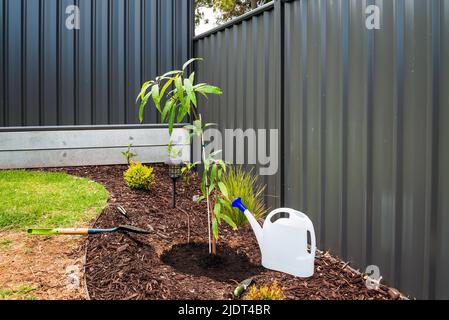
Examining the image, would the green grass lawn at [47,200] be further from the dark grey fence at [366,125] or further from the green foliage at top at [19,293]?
the dark grey fence at [366,125]

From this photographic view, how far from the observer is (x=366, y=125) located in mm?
2604

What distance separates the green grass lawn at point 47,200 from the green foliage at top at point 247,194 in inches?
43.9

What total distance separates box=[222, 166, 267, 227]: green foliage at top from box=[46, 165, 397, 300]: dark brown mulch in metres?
0.13

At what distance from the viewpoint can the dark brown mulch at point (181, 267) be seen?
243 centimetres

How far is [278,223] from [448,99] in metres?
1.20

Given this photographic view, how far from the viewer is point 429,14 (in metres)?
2.20

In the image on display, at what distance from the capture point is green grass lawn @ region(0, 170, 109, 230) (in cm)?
341

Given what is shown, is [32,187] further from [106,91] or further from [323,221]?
[323,221]

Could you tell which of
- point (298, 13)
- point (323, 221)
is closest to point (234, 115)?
point (298, 13)

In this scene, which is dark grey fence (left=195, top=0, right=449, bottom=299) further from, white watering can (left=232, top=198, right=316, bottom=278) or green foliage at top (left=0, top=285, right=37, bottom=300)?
green foliage at top (left=0, top=285, right=37, bottom=300)

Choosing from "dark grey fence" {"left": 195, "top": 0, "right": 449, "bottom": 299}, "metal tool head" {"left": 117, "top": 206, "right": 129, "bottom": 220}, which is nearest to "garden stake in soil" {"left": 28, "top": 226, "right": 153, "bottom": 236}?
"metal tool head" {"left": 117, "top": 206, "right": 129, "bottom": 220}

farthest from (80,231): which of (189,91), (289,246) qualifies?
(289,246)

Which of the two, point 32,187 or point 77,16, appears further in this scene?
point 77,16

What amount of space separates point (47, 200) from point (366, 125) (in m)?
2.77
